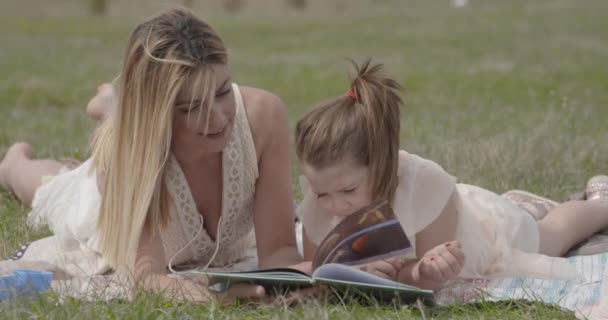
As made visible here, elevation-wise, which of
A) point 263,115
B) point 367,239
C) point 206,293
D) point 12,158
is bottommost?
point 12,158

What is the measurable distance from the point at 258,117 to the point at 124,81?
0.69 metres

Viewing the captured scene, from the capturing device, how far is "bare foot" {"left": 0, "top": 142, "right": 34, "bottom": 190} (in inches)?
246

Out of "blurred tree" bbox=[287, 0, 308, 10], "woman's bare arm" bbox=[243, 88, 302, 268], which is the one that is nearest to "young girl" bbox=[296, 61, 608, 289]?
"woman's bare arm" bbox=[243, 88, 302, 268]

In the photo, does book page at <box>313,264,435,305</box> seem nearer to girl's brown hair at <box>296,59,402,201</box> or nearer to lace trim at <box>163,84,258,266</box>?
girl's brown hair at <box>296,59,402,201</box>

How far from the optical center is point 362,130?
3.89m

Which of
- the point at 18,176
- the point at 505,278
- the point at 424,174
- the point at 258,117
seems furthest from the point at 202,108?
the point at 18,176

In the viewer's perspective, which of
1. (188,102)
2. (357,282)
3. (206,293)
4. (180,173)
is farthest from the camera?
(180,173)

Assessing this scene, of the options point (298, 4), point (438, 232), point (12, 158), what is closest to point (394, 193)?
point (438, 232)

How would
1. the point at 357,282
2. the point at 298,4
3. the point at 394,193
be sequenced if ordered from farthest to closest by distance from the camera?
the point at 298,4
the point at 394,193
the point at 357,282

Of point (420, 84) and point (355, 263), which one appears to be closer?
point (355, 263)

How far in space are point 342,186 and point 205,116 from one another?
1.90ft

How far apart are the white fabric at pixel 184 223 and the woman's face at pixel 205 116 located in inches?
10.4

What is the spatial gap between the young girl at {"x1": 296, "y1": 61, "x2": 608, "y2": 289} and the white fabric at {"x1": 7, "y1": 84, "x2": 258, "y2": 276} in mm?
314

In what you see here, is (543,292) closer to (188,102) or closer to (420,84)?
Result: (188,102)
